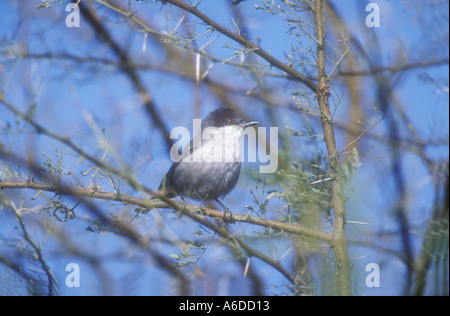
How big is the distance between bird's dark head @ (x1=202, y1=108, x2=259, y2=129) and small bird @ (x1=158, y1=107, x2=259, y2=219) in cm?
5

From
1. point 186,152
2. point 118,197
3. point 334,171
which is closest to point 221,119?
point 186,152

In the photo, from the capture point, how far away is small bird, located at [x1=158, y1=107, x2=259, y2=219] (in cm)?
342

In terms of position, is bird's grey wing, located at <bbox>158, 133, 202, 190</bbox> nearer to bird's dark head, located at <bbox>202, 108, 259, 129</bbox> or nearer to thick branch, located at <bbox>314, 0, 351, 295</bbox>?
bird's dark head, located at <bbox>202, 108, 259, 129</bbox>

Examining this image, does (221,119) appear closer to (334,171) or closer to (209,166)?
(209,166)

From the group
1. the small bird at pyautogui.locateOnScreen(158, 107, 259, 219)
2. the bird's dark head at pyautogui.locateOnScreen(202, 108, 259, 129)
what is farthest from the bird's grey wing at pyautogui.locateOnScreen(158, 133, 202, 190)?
the bird's dark head at pyautogui.locateOnScreen(202, 108, 259, 129)

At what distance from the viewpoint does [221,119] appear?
3.81 metres

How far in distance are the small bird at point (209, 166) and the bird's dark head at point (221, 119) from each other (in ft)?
0.16

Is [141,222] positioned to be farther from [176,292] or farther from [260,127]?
[260,127]

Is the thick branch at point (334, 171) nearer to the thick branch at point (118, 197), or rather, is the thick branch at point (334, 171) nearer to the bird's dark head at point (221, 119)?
the thick branch at point (118, 197)

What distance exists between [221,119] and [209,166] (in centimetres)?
53

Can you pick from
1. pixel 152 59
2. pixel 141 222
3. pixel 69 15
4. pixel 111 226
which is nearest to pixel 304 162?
pixel 141 222

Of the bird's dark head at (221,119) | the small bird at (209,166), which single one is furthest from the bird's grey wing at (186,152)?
the bird's dark head at (221,119)

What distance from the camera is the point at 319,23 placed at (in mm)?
2287

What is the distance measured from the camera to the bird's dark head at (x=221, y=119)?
3773mm
